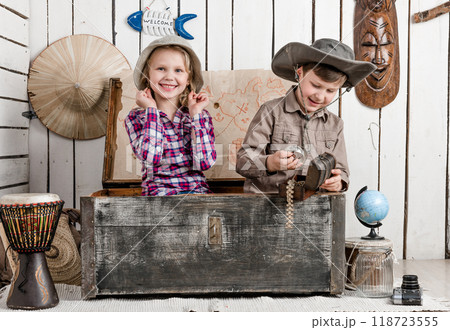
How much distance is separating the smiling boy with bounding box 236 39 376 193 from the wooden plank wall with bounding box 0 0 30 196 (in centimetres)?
125

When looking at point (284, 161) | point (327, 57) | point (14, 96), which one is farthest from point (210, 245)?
point (14, 96)

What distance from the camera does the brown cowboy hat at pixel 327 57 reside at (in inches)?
84.9

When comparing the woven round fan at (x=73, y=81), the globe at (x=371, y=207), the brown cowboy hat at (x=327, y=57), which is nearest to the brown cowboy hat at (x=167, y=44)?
the brown cowboy hat at (x=327, y=57)

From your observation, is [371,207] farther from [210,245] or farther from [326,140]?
[210,245]

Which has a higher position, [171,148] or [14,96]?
[14,96]

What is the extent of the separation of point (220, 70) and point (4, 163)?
1.22 m

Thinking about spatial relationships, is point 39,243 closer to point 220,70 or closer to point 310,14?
point 220,70

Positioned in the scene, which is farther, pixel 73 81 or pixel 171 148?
pixel 73 81

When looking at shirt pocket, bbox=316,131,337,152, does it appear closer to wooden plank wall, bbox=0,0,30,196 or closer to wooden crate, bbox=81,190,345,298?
wooden crate, bbox=81,190,345,298

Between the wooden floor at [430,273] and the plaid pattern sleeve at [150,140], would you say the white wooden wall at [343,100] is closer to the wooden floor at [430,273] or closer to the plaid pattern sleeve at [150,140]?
the wooden floor at [430,273]

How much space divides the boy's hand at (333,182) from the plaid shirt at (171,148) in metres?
0.50

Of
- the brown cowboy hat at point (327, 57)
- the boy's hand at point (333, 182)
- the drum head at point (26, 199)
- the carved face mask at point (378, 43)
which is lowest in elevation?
the drum head at point (26, 199)

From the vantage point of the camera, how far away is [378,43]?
289 centimetres

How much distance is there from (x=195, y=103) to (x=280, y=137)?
401mm
